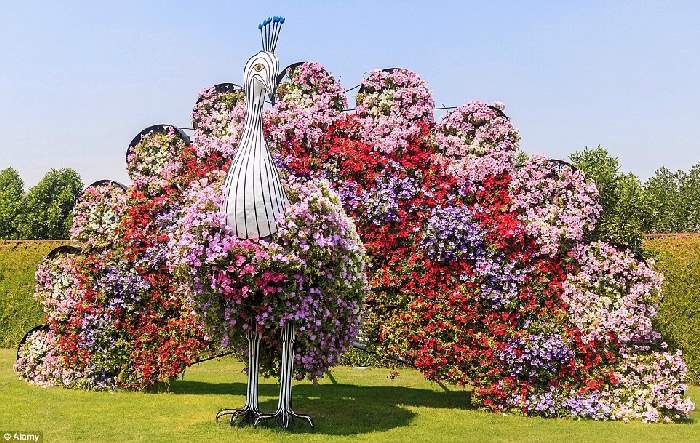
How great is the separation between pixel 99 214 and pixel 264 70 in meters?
5.56

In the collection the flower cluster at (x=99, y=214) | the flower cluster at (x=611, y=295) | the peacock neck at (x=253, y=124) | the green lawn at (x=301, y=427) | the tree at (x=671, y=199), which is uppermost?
the tree at (x=671, y=199)

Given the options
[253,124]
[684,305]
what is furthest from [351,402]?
[684,305]

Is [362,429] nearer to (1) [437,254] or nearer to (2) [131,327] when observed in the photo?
(1) [437,254]

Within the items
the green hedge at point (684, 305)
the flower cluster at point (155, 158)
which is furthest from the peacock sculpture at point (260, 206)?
Result: the green hedge at point (684, 305)

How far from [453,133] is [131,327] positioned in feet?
22.7

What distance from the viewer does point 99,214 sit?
14.9 meters

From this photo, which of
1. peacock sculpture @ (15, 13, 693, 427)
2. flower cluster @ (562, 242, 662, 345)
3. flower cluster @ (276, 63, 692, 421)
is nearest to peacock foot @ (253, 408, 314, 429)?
peacock sculpture @ (15, 13, 693, 427)

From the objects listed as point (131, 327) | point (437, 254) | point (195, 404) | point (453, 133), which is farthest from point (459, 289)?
point (131, 327)

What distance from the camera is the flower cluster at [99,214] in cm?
1470

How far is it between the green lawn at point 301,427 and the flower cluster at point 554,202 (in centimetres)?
306

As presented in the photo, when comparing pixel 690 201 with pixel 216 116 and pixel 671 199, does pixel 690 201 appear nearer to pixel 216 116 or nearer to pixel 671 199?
pixel 671 199

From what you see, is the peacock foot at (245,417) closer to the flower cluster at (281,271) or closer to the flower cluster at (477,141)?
the flower cluster at (281,271)

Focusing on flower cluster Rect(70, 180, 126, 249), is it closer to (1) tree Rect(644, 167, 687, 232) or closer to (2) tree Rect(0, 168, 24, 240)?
(1) tree Rect(644, 167, 687, 232)

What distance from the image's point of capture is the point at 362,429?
1159cm
